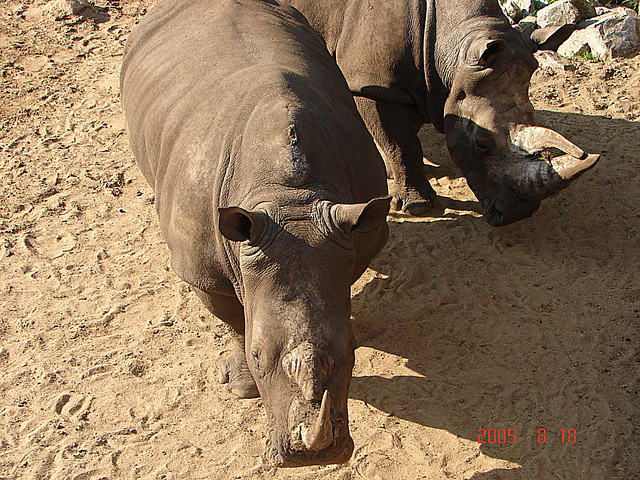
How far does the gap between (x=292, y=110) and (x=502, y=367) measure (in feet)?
8.64

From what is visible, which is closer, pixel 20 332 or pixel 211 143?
pixel 211 143

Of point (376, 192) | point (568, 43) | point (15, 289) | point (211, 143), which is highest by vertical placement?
point (211, 143)

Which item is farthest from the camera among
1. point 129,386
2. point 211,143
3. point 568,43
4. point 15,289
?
point 568,43

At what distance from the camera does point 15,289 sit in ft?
20.4

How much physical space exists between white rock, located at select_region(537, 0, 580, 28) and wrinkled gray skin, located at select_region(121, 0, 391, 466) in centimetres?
440

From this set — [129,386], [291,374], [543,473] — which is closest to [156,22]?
[129,386]

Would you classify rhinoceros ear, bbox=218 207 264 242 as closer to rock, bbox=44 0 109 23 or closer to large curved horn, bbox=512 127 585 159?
large curved horn, bbox=512 127 585 159

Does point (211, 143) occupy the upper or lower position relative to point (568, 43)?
upper

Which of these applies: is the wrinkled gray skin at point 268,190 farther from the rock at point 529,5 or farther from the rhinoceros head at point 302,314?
the rock at point 529,5

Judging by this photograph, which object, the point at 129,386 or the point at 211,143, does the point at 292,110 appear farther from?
the point at 129,386

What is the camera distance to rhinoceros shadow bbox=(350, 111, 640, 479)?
4742 mm

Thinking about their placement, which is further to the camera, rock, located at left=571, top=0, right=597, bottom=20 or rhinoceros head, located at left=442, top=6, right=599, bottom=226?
rock, located at left=571, top=0, right=597, bottom=20
